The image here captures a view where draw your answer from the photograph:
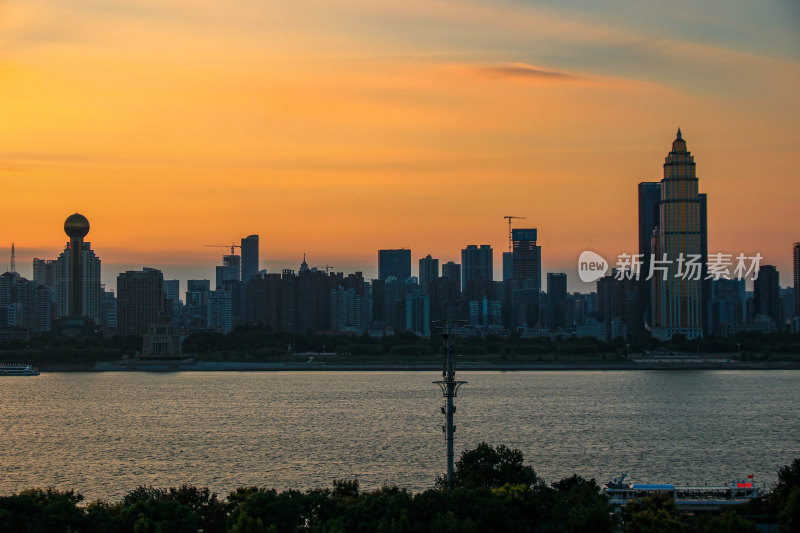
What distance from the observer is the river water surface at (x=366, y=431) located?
894 inches

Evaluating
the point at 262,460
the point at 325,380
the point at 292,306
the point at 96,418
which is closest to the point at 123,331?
the point at 292,306

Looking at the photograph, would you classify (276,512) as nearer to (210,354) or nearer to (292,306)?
(210,354)

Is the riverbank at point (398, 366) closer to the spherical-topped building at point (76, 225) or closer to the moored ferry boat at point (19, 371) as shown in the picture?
the moored ferry boat at point (19, 371)

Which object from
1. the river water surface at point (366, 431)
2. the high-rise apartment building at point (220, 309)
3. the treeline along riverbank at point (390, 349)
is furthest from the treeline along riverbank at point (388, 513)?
the high-rise apartment building at point (220, 309)

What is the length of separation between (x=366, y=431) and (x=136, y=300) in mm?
Result: 66154

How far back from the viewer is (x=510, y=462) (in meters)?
17.8

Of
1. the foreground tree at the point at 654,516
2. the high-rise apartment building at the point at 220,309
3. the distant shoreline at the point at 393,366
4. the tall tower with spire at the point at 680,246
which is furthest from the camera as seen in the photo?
the high-rise apartment building at the point at 220,309

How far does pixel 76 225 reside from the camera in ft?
323

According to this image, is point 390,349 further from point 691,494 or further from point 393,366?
point 691,494

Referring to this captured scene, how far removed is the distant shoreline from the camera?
6303cm

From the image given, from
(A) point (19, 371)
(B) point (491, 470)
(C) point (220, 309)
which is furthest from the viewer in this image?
(C) point (220, 309)

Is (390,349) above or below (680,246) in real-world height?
below

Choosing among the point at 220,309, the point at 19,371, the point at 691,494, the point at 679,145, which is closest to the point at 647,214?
the point at 679,145

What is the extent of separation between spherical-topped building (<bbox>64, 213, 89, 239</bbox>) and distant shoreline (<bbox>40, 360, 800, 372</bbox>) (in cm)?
3383
